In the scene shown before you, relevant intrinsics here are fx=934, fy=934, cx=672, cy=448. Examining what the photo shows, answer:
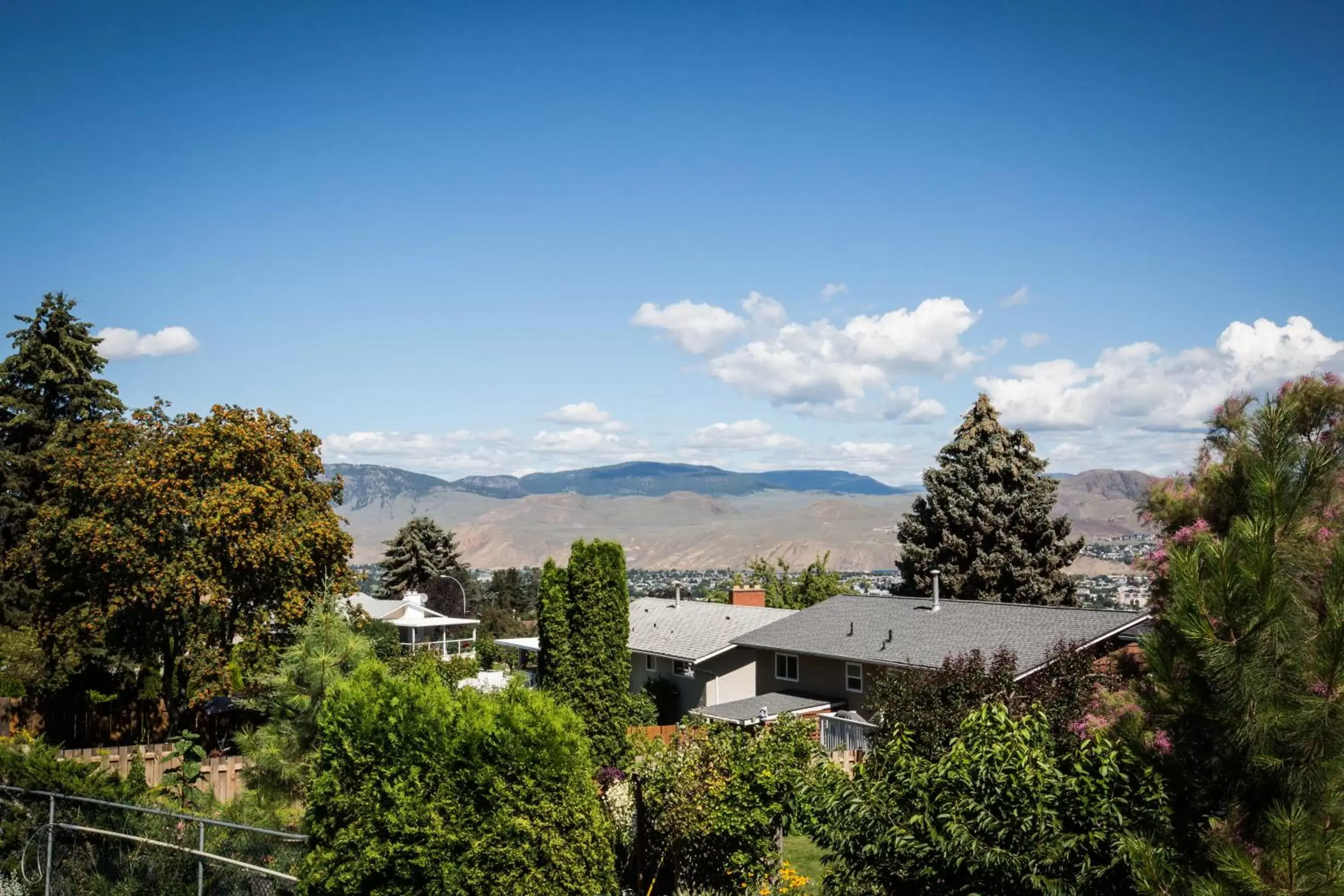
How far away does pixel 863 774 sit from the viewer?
869 cm

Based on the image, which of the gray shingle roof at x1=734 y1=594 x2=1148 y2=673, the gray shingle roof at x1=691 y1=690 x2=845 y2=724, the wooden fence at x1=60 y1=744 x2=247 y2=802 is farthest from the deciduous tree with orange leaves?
the gray shingle roof at x1=734 y1=594 x2=1148 y2=673

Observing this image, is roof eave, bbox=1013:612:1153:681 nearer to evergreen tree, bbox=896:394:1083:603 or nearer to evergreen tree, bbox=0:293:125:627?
evergreen tree, bbox=896:394:1083:603

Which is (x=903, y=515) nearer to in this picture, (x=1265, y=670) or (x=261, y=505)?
(x=261, y=505)

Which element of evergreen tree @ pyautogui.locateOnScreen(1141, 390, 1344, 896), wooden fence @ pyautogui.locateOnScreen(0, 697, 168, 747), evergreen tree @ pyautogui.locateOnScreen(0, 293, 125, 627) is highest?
evergreen tree @ pyautogui.locateOnScreen(0, 293, 125, 627)

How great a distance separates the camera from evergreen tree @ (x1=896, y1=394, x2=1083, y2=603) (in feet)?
142

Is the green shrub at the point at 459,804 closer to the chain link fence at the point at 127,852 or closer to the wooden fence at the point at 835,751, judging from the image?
the chain link fence at the point at 127,852

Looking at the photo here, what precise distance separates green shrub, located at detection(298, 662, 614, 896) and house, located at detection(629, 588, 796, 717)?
23.7m

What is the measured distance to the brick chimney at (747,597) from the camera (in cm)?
4325

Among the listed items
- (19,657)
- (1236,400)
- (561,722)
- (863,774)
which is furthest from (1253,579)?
(19,657)

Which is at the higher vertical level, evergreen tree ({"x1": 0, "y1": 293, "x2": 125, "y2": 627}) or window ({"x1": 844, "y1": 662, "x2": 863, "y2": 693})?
evergreen tree ({"x1": 0, "y1": 293, "x2": 125, "y2": 627})

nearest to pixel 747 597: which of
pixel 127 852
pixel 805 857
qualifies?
pixel 805 857

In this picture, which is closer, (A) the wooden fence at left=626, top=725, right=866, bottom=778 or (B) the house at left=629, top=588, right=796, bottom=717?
(A) the wooden fence at left=626, top=725, right=866, bottom=778

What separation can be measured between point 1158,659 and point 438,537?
79.0 meters

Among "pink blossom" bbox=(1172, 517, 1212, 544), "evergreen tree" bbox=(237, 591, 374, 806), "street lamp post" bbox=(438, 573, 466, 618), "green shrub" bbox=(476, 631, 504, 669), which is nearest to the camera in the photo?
"pink blossom" bbox=(1172, 517, 1212, 544)
